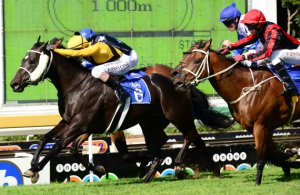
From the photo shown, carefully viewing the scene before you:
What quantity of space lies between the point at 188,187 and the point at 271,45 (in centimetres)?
184

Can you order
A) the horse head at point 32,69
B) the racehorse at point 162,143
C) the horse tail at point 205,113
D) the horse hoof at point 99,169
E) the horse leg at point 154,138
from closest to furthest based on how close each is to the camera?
1. the horse head at point 32,69
2. the horse leg at point 154,138
3. the horse hoof at point 99,169
4. the racehorse at point 162,143
5. the horse tail at point 205,113

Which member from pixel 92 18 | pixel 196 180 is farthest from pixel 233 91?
pixel 92 18

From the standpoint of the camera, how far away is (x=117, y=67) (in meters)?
11.6

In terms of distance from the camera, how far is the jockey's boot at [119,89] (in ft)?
37.2

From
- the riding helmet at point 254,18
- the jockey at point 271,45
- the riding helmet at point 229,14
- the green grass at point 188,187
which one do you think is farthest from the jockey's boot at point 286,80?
the green grass at point 188,187

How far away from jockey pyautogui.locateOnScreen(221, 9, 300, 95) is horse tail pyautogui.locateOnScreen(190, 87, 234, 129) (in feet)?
6.03

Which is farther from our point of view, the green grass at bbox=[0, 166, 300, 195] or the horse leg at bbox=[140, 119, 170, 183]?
the horse leg at bbox=[140, 119, 170, 183]

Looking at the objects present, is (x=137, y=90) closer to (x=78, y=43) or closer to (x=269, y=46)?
(x=78, y=43)

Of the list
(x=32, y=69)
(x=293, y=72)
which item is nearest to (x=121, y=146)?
(x=32, y=69)

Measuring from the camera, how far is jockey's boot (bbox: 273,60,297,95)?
1066cm

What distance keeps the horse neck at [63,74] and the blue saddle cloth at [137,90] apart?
0.60 metres

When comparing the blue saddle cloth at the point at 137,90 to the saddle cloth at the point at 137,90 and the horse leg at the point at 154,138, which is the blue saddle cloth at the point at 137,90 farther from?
the horse leg at the point at 154,138

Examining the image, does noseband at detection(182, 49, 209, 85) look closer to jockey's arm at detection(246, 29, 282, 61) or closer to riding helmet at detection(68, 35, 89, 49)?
jockey's arm at detection(246, 29, 282, 61)

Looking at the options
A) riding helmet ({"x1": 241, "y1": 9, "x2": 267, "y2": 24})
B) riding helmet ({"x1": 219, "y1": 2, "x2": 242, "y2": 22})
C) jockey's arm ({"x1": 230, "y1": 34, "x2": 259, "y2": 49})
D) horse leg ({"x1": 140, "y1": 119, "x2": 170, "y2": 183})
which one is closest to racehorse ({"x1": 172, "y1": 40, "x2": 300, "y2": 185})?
jockey's arm ({"x1": 230, "y1": 34, "x2": 259, "y2": 49})
